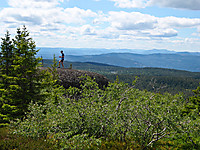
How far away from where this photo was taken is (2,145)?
7.43 meters

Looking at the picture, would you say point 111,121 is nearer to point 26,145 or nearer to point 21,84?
point 26,145

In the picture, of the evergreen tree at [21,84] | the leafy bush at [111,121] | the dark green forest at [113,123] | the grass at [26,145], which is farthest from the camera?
the evergreen tree at [21,84]

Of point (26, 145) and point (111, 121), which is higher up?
point (111, 121)

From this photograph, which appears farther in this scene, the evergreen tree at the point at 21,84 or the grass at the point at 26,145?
the evergreen tree at the point at 21,84

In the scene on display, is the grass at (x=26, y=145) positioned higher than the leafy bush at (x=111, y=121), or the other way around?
the leafy bush at (x=111, y=121)

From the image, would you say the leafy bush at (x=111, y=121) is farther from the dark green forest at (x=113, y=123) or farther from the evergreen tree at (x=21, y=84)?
the evergreen tree at (x=21, y=84)

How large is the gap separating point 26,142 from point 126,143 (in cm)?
465

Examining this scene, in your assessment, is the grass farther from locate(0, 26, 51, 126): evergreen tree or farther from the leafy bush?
locate(0, 26, 51, 126): evergreen tree

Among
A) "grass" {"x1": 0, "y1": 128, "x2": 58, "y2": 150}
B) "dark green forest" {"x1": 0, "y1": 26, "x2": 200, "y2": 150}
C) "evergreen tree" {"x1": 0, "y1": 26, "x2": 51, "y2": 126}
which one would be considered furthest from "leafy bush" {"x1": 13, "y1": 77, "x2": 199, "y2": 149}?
"evergreen tree" {"x1": 0, "y1": 26, "x2": 51, "y2": 126}

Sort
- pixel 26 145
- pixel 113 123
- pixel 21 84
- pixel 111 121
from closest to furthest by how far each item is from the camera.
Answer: pixel 26 145 → pixel 113 123 → pixel 111 121 → pixel 21 84

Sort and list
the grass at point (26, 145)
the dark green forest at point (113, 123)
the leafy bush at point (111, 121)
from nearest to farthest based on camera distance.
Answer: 1. the grass at point (26, 145)
2. the dark green forest at point (113, 123)
3. the leafy bush at point (111, 121)

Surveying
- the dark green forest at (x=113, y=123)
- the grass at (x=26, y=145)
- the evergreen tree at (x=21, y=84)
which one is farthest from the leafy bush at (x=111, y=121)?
the evergreen tree at (x=21, y=84)

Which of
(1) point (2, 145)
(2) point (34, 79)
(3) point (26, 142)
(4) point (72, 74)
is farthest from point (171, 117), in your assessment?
(4) point (72, 74)

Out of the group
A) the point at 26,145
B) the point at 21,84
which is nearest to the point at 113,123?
the point at 26,145
